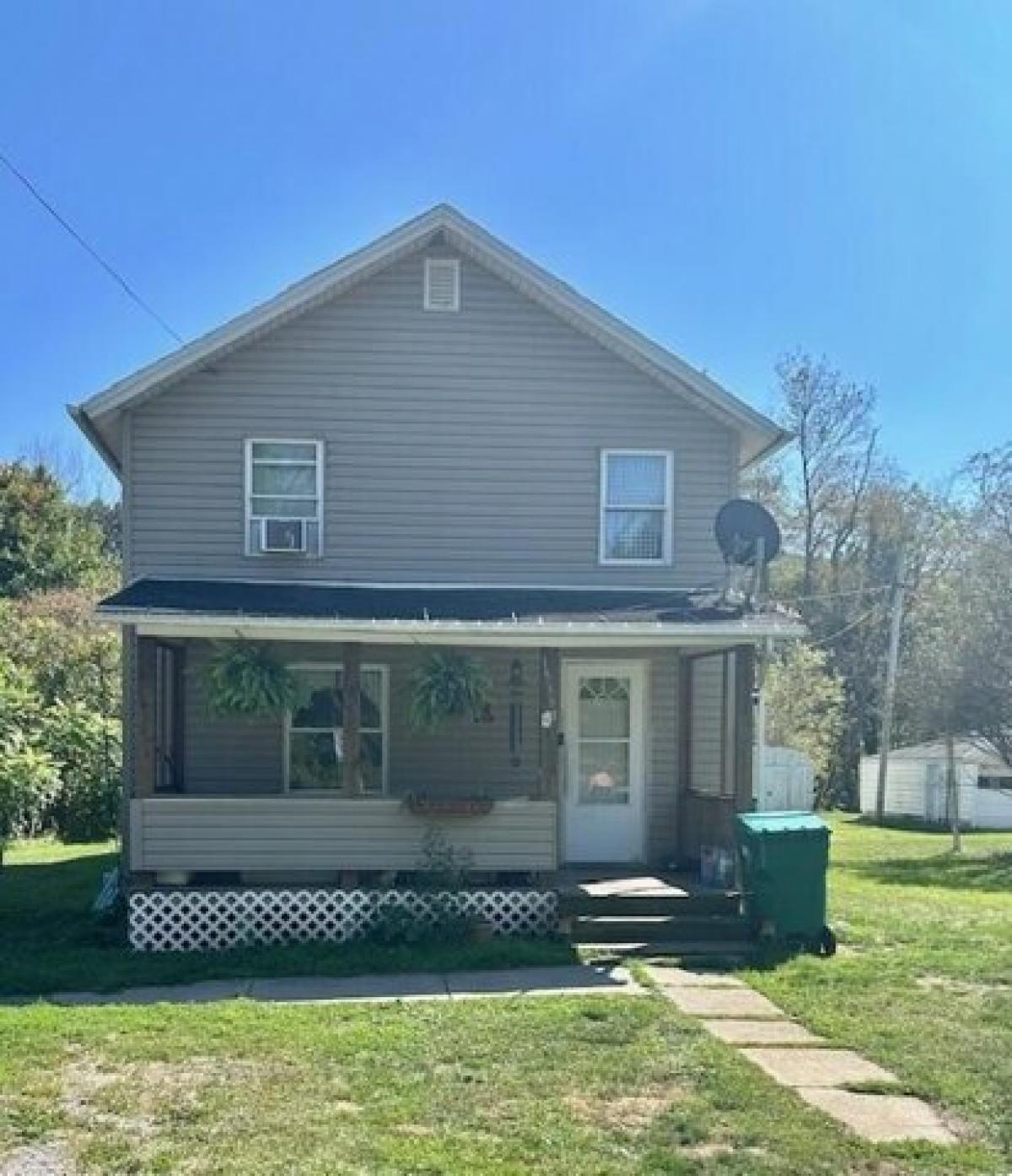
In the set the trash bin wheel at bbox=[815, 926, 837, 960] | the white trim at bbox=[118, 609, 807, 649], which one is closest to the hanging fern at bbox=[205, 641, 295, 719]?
the white trim at bbox=[118, 609, 807, 649]

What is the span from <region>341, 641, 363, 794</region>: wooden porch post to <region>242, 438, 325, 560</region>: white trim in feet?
7.18

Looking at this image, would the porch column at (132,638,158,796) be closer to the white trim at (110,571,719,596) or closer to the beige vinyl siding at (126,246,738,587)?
the white trim at (110,571,719,596)

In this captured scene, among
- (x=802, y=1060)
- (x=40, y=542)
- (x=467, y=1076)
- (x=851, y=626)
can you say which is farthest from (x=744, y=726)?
(x=851, y=626)

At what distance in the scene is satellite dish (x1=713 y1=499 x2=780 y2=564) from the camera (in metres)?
12.5

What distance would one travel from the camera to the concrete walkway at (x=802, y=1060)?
596 cm

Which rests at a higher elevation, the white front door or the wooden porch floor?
the white front door

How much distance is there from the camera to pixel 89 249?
547 inches

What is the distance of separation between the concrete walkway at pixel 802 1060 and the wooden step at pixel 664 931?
0.99m

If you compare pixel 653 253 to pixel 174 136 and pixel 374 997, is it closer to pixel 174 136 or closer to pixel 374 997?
pixel 174 136

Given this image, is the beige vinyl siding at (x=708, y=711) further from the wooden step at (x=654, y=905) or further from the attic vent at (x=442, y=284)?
the attic vent at (x=442, y=284)

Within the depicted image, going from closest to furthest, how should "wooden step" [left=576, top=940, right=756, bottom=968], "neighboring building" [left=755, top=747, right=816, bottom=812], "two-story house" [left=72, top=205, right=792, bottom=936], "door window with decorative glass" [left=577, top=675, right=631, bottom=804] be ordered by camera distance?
"wooden step" [left=576, top=940, right=756, bottom=968] < "two-story house" [left=72, top=205, right=792, bottom=936] < "door window with decorative glass" [left=577, top=675, right=631, bottom=804] < "neighboring building" [left=755, top=747, right=816, bottom=812]

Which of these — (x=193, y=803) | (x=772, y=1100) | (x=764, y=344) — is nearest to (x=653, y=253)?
(x=193, y=803)

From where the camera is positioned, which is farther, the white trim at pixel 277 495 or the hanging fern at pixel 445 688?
the white trim at pixel 277 495

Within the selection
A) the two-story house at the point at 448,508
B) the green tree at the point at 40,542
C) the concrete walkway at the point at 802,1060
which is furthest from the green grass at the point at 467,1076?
the green tree at the point at 40,542
